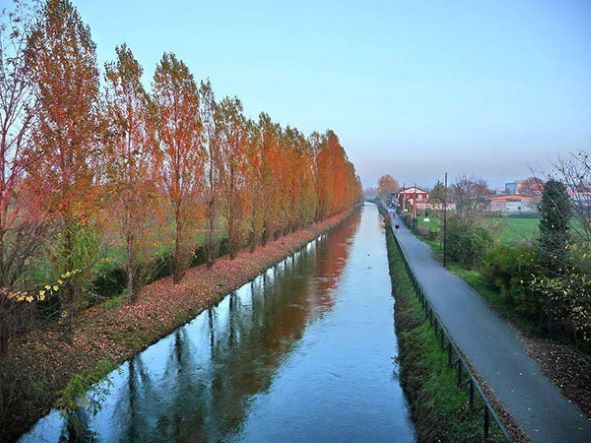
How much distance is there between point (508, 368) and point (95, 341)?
11.4 m

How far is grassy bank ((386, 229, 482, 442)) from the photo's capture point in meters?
8.80

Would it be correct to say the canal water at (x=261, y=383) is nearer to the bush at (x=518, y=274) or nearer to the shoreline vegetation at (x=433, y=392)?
the shoreline vegetation at (x=433, y=392)

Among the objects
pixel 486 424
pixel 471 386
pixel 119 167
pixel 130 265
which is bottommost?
pixel 486 424

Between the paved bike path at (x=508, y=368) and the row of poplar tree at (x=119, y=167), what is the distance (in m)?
9.80

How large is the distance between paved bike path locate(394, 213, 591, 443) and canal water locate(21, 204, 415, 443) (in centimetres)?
221

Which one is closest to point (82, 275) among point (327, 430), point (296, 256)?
point (327, 430)

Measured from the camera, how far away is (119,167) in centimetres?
1373

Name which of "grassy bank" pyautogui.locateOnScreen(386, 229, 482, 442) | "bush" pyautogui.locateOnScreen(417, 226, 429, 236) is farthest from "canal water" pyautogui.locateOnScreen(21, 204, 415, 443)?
"bush" pyautogui.locateOnScreen(417, 226, 429, 236)

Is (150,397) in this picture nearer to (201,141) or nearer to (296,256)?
(201,141)

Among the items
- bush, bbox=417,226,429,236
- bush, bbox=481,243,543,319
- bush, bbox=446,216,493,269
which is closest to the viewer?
bush, bbox=481,243,543,319

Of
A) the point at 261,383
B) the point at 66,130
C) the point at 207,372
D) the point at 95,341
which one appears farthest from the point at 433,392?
the point at 66,130

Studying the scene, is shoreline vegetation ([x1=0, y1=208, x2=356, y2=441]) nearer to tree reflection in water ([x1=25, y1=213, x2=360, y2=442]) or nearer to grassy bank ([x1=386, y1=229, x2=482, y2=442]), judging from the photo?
tree reflection in water ([x1=25, y1=213, x2=360, y2=442])

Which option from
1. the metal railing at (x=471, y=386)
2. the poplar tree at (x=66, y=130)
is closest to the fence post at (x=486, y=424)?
the metal railing at (x=471, y=386)

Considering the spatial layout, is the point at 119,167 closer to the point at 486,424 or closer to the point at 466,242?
the point at 486,424
